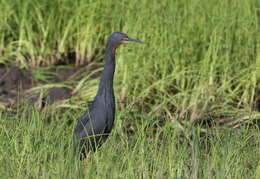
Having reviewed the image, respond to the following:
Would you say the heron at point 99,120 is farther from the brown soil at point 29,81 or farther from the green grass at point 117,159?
the brown soil at point 29,81

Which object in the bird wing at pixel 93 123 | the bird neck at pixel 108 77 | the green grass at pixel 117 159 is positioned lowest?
the green grass at pixel 117 159

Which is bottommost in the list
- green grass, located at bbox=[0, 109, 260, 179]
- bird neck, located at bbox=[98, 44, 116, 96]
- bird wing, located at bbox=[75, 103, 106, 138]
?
green grass, located at bbox=[0, 109, 260, 179]

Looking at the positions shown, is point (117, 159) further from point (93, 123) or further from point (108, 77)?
point (108, 77)

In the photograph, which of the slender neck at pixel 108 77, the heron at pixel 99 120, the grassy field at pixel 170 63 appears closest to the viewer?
the heron at pixel 99 120

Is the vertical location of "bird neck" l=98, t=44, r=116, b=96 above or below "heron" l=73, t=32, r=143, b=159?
above

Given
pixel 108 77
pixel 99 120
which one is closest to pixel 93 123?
pixel 99 120

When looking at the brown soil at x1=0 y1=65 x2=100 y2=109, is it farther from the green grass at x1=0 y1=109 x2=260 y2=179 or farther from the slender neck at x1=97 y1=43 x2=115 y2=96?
the green grass at x1=0 y1=109 x2=260 y2=179

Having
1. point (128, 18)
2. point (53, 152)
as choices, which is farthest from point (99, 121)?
point (128, 18)

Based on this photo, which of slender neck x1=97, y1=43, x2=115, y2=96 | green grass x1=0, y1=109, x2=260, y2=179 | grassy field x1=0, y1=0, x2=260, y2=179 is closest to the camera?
green grass x1=0, y1=109, x2=260, y2=179

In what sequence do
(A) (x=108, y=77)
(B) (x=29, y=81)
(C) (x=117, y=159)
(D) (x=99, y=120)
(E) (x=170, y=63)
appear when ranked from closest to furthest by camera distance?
1. (C) (x=117, y=159)
2. (D) (x=99, y=120)
3. (A) (x=108, y=77)
4. (E) (x=170, y=63)
5. (B) (x=29, y=81)

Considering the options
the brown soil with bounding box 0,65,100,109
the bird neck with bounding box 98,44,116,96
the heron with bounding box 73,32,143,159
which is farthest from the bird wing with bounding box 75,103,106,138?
the brown soil with bounding box 0,65,100,109

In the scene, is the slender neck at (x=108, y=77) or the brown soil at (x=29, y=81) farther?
the brown soil at (x=29, y=81)

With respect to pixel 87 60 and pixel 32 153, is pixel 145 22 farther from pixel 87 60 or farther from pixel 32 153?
pixel 32 153

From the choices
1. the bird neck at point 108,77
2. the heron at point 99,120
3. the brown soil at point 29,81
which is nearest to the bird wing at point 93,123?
the heron at point 99,120
